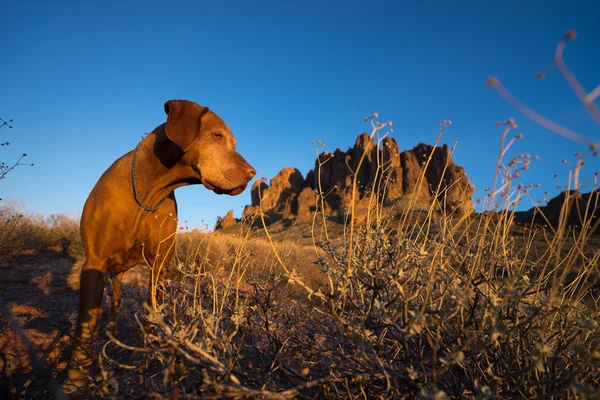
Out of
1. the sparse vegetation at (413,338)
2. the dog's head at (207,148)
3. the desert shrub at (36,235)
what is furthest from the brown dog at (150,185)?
the desert shrub at (36,235)

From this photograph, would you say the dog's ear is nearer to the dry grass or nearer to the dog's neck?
the dog's neck

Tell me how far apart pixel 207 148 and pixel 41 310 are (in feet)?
11.1

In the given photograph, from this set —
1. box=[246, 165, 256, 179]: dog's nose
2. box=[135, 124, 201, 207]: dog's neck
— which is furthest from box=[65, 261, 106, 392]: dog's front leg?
box=[246, 165, 256, 179]: dog's nose

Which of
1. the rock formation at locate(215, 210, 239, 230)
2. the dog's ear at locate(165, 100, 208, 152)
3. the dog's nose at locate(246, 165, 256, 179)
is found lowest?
the rock formation at locate(215, 210, 239, 230)

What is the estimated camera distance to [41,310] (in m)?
4.42

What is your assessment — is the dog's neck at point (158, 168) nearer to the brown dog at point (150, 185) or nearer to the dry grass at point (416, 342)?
the brown dog at point (150, 185)

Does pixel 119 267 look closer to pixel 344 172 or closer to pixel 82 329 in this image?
pixel 82 329

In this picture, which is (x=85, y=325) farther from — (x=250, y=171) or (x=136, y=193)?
(x=250, y=171)

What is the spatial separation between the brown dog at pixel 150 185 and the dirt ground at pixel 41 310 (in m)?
0.34

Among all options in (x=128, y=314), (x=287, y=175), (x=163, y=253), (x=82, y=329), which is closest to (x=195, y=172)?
(x=163, y=253)

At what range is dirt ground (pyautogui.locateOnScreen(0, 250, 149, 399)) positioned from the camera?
2.45 metres

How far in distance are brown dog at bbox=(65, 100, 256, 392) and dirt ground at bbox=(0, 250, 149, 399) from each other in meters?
0.34

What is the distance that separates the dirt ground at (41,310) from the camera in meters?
2.45

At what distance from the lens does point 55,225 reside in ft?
32.3
